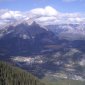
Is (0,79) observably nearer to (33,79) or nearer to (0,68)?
(0,68)

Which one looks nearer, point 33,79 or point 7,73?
point 7,73

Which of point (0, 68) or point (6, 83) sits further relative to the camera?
point (0, 68)

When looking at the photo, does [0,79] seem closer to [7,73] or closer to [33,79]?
[7,73]

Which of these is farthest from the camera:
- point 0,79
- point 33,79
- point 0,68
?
point 33,79

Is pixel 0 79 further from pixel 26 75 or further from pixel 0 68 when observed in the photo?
pixel 26 75

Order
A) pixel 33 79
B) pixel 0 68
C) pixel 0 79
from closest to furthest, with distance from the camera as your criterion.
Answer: pixel 0 79 < pixel 0 68 < pixel 33 79

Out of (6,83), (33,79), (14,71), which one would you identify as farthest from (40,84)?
(6,83)

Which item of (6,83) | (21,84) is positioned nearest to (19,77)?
(21,84)
